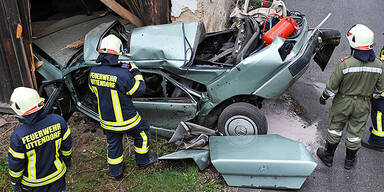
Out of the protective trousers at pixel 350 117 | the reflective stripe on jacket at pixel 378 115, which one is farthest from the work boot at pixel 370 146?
the protective trousers at pixel 350 117

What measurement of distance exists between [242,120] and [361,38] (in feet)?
5.48

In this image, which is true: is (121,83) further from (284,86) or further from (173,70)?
(284,86)

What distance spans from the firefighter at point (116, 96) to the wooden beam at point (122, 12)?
97.6 inches

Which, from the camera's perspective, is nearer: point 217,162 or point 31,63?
point 217,162

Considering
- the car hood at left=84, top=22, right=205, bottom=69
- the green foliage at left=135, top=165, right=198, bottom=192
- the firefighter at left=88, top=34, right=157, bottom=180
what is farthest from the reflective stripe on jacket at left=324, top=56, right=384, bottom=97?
the firefighter at left=88, top=34, right=157, bottom=180

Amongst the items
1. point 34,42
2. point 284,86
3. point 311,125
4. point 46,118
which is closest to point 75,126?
point 34,42

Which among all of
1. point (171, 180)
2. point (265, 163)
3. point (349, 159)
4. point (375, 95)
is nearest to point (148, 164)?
point (171, 180)

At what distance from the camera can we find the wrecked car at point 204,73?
14.1 ft

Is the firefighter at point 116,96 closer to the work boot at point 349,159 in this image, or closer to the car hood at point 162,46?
the car hood at point 162,46

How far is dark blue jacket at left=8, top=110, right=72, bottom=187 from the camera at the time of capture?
2992 millimetres

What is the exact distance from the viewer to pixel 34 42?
18.8 ft

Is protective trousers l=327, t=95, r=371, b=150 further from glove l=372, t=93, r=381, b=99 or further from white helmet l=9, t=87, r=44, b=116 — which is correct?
white helmet l=9, t=87, r=44, b=116

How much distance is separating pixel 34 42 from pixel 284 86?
13.5 ft

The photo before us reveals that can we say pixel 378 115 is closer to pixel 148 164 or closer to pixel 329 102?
pixel 329 102
